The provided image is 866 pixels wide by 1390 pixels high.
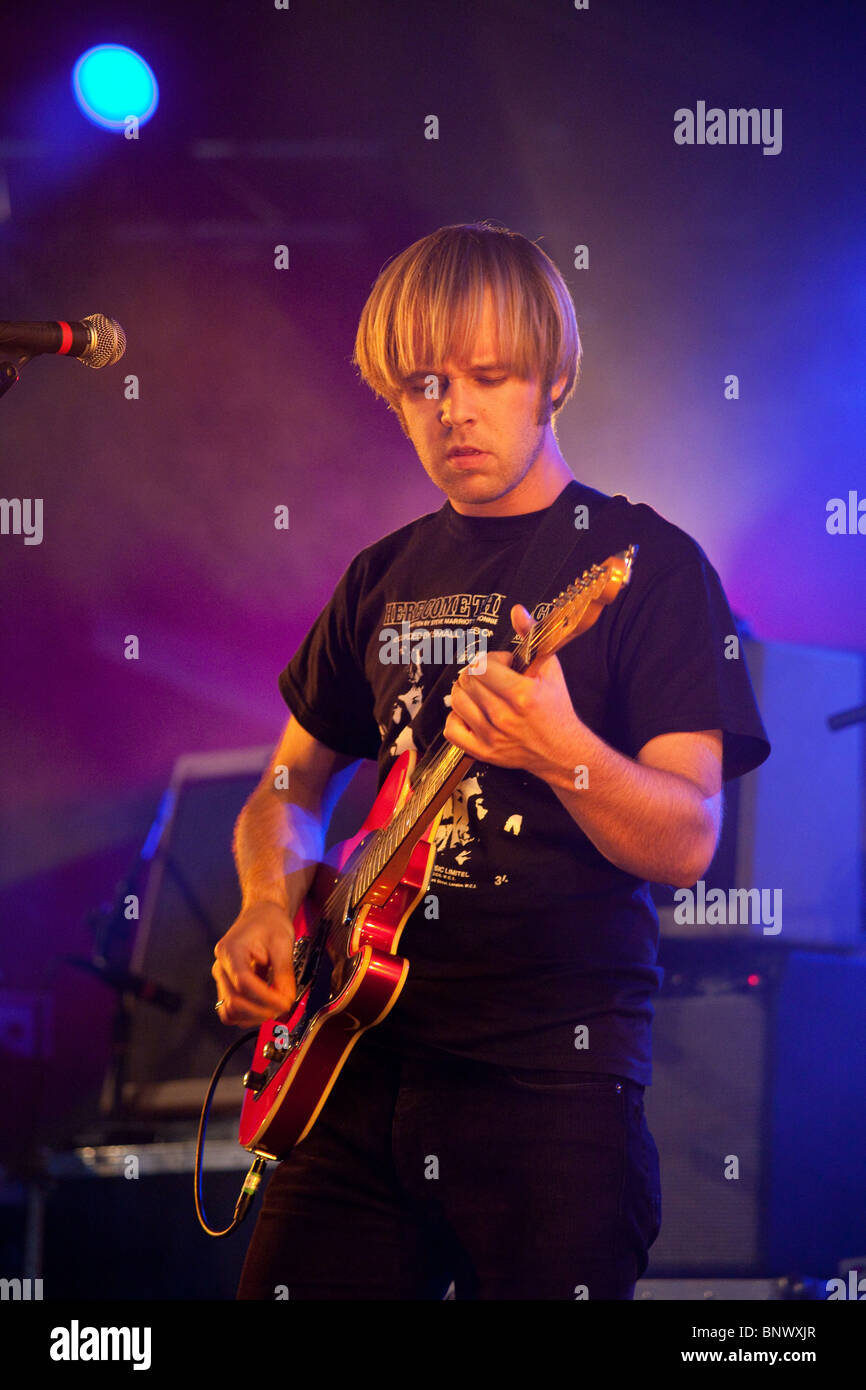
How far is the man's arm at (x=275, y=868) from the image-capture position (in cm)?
213

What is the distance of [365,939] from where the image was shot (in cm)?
187

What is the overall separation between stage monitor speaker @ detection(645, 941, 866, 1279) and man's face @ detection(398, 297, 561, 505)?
1312 millimetres

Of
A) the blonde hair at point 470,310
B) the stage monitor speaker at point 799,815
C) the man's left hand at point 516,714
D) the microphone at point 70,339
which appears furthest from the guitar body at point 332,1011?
the stage monitor speaker at point 799,815

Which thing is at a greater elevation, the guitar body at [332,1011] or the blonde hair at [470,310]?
the blonde hair at [470,310]

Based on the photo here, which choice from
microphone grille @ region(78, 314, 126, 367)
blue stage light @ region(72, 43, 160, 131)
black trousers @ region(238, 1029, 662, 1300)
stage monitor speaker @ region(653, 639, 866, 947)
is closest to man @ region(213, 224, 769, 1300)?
black trousers @ region(238, 1029, 662, 1300)

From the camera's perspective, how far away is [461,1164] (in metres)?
1.80

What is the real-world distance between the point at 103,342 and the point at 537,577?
2.84ft

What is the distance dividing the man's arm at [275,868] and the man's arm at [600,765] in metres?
0.66

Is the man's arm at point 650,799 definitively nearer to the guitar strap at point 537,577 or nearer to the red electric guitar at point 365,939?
the red electric guitar at point 365,939

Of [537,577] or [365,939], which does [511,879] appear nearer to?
[365,939]

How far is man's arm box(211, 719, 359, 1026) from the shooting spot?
2135 millimetres

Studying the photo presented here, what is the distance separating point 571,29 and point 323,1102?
298 centimetres

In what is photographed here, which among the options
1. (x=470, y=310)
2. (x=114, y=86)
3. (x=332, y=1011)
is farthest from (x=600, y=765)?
(x=114, y=86)

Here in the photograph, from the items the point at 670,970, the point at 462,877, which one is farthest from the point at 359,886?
the point at 670,970
